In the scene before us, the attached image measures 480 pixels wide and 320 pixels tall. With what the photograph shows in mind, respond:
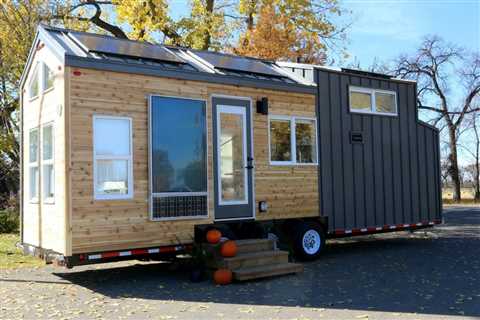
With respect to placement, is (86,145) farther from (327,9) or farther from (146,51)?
(327,9)

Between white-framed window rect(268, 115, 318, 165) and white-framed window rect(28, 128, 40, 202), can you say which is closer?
white-framed window rect(28, 128, 40, 202)

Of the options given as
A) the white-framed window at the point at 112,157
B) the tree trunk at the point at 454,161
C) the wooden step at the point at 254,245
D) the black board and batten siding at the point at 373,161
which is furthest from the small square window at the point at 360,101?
the tree trunk at the point at 454,161

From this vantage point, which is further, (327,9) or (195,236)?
(327,9)

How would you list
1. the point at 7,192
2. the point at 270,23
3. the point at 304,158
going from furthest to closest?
the point at 7,192, the point at 270,23, the point at 304,158

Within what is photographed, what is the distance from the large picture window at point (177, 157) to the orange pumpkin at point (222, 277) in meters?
1.35

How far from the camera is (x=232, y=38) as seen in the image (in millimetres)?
23688

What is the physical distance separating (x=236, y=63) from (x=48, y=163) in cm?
444

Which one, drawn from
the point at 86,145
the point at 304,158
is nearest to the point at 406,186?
the point at 304,158

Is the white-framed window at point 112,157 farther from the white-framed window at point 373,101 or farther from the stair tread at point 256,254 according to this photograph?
the white-framed window at point 373,101

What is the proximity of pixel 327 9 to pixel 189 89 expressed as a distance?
598 inches

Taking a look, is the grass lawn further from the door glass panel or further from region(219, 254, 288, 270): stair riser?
region(219, 254, 288, 270): stair riser

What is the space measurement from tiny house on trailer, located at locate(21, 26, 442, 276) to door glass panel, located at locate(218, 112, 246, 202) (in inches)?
1.0

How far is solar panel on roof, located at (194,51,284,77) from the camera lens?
11405mm

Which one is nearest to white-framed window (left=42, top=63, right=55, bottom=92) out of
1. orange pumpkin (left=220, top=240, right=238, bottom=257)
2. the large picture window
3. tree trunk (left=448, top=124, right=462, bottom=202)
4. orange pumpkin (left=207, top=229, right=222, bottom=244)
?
the large picture window
